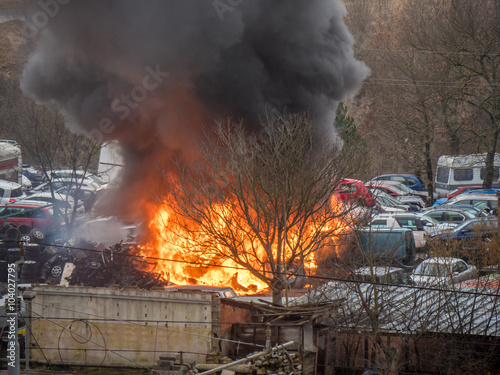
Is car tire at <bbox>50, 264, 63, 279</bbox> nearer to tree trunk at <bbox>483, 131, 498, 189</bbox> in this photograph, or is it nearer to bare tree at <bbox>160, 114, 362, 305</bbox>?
bare tree at <bbox>160, 114, 362, 305</bbox>

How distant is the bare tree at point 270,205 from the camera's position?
13.9 m

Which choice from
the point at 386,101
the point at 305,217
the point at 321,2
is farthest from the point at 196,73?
the point at 386,101

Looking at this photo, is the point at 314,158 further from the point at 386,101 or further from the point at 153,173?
the point at 386,101

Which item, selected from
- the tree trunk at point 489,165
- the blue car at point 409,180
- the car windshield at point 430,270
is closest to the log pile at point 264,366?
the car windshield at point 430,270

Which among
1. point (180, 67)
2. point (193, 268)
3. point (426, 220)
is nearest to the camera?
point (193, 268)

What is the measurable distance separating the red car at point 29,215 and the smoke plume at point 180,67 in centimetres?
388

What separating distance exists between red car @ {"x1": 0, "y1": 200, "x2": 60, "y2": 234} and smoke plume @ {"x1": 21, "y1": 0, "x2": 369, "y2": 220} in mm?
3878

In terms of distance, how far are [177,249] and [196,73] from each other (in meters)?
5.26

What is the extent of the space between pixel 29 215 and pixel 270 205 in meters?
10.9

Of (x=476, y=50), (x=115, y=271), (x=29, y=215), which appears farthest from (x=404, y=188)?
(x=29, y=215)

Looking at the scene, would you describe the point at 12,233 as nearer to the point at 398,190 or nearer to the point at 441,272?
the point at 441,272

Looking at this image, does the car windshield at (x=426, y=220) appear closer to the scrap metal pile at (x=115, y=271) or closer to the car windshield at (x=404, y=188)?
the car windshield at (x=404, y=188)

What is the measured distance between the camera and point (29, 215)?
70.3 feet

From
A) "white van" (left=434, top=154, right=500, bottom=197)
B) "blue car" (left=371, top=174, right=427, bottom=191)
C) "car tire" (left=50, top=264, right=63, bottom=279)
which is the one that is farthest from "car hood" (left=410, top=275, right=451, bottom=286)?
"blue car" (left=371, top=174, right=427, bottom=191)
